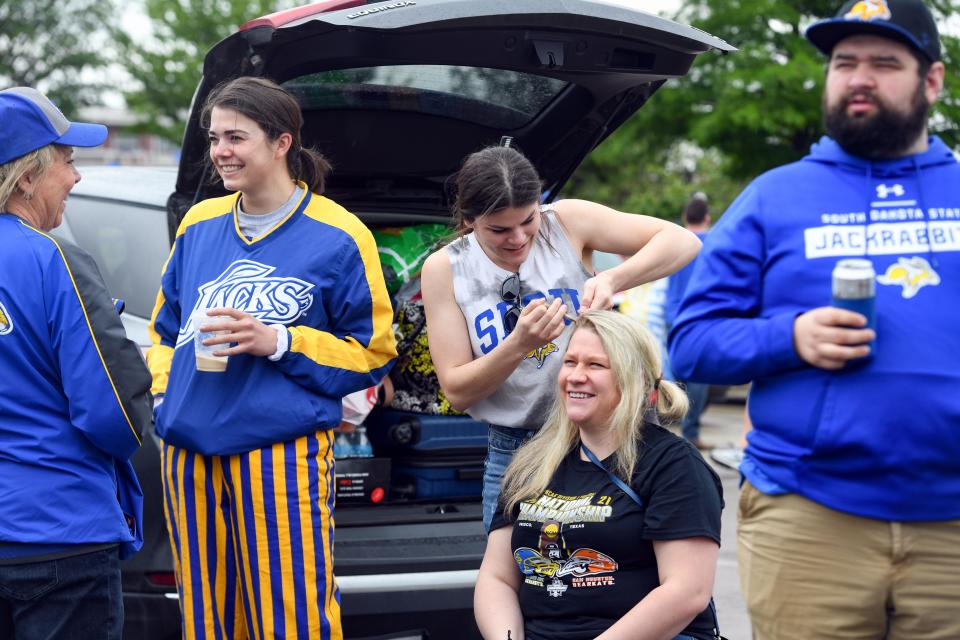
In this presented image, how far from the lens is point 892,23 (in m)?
2.26

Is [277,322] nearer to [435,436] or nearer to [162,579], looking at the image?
[162,579]

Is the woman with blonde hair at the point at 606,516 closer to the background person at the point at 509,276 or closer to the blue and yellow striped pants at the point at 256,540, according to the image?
the background person at the point at 509,276

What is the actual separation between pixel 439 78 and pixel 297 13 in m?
0.76

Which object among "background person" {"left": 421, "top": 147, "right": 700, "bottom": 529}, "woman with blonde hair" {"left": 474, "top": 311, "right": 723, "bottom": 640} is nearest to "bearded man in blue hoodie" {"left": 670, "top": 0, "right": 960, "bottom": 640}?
"woman with blonde hair" {"left": 474, "top": 311, "right": 723, "bottom": 640}

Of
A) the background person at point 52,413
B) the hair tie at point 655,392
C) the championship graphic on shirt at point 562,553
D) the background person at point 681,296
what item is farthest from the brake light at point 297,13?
the background person at point 681,296

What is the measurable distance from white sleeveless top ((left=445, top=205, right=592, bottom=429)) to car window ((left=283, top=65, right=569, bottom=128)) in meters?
0.79

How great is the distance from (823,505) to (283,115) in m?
1.86

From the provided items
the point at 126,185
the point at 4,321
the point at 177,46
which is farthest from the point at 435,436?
the point at 177,46

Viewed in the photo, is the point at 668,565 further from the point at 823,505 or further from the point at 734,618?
the point at 734,618

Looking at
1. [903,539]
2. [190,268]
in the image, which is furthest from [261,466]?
[903,539]

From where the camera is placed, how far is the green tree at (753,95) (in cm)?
1558

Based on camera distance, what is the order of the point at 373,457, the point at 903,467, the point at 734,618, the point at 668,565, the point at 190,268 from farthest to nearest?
the point at 734,618 → the point at 373,457 → the point at 190,268 → the point at 668,565 → the point at 903,467

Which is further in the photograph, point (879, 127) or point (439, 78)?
point (439, 78)

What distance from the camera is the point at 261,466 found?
305cm
